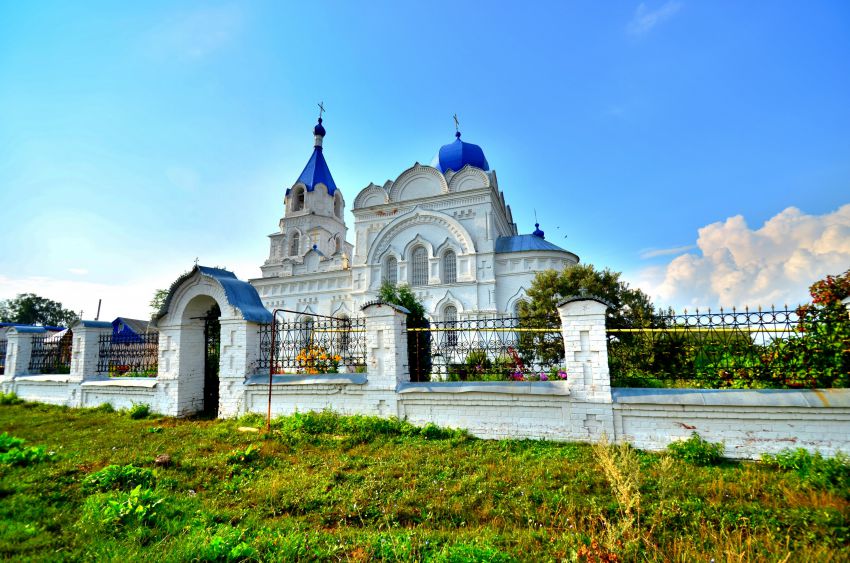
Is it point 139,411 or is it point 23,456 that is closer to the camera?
point 23,456

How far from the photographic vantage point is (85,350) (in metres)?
9.54

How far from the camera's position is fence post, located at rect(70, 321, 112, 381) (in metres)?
9.52

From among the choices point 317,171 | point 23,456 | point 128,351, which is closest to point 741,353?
point 23,456

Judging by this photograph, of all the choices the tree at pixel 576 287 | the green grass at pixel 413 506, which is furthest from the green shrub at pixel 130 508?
the tree at pixel 576 287

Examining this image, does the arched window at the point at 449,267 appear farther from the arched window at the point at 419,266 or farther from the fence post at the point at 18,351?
the fence post at the point at 18,351

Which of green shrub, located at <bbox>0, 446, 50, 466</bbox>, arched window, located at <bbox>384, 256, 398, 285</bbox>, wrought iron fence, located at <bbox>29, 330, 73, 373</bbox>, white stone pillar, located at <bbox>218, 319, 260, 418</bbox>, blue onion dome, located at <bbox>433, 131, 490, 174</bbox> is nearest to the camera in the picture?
green shrub, located at <bbox>0, 446, 50, 466</bbox>

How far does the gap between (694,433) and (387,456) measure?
13.0ft

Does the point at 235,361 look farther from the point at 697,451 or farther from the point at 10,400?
the point at 10,400

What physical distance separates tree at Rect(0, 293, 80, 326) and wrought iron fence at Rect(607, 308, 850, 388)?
64214mm

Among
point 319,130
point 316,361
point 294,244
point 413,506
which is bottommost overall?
point 413,506

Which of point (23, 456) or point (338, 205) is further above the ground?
point (338, 205)

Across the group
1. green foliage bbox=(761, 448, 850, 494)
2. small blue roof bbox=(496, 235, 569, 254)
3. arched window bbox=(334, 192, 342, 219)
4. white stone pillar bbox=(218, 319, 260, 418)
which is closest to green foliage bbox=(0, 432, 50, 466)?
white stone pillar bbox=(218, 319, 260, 418)

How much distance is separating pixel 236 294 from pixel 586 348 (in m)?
6.64

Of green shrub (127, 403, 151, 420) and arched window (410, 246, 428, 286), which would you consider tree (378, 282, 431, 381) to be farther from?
arched window (410, 246, 428, 286)
